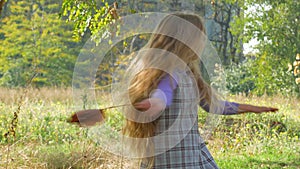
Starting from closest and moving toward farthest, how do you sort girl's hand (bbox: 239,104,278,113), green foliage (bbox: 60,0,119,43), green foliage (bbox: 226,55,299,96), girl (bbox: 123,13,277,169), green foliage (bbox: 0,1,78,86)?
girl (bbox: 123,13,277,169) < girl's hand (bbox: 239,104,278,113) < green foliage (bbox: 60,0,119,43) < green foliage (bbox: 226,55,299,96) < green foliage (bbox: 0,1,78,86)

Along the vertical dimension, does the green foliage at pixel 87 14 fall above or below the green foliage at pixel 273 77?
above

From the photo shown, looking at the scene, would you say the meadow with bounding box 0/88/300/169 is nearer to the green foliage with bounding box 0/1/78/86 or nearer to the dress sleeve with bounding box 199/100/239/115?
the dress sleeve with bounding box 199/100/239/115

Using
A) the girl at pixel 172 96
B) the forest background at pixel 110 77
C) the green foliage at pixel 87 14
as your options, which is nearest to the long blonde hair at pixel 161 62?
the girl at pixel 172 96

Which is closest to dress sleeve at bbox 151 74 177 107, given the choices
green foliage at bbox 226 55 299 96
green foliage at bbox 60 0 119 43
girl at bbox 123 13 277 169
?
girl at bbox 123 13 277 169

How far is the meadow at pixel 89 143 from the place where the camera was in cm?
430

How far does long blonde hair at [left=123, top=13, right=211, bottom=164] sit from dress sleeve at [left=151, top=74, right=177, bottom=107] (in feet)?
0.08

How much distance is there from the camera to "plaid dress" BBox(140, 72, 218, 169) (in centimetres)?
240

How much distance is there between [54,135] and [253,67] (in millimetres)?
9729

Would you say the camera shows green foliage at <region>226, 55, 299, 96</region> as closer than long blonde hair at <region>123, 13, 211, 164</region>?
No

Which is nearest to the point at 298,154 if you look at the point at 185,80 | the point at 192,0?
the point at 185,80

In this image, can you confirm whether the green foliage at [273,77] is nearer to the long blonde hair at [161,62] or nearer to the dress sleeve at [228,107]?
the dress sleeve at [228,107]

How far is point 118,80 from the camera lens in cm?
257

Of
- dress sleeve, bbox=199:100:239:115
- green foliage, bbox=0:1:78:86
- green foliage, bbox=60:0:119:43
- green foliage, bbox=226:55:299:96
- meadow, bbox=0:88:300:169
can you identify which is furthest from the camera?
green foliage, bbox=0:1:78:86

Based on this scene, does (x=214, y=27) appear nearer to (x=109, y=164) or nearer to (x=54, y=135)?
(x=54, y=135)
